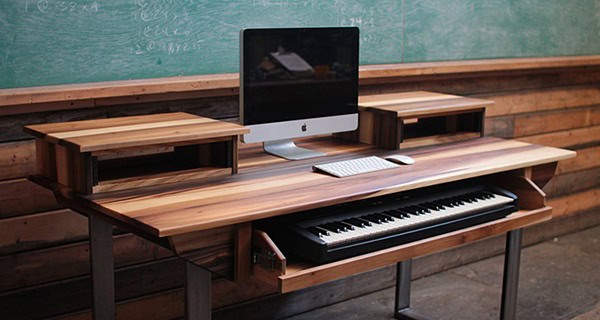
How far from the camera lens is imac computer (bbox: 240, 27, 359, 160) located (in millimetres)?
2684

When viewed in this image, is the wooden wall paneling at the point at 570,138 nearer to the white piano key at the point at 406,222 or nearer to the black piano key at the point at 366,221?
the white piano key at the point at 406,222

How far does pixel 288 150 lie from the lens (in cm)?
290

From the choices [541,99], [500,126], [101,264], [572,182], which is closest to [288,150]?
[101,264]

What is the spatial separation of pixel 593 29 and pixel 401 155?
6.82ft

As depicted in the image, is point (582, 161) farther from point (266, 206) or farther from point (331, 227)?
point (266, 206)

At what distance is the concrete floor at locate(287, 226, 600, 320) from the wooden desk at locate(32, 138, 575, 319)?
578mm

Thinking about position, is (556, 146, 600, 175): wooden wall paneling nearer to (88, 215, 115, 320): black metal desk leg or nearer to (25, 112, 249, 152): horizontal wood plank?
(25, 112, 249, 152): horizontal wood plank

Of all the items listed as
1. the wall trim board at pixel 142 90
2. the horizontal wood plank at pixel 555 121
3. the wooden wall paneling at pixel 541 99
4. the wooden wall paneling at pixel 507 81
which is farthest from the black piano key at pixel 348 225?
the horizontal wood plank at pixel 555 121

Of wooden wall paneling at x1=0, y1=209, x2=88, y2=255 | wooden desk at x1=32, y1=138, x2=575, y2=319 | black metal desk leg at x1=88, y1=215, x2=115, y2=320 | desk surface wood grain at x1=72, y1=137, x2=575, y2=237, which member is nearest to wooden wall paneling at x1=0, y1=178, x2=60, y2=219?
wooden wall paneling at x1=0, y1=209, x2=88, y2=255

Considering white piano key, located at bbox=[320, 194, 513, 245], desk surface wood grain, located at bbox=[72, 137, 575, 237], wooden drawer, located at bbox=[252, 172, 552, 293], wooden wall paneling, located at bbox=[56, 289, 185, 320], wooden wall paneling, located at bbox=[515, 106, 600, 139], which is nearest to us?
desk surface wood grain, located at bbox=[72, 137, 575, 237]

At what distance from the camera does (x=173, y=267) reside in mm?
3082

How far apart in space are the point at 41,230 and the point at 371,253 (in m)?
1.06

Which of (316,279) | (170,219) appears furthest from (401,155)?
(170,219)

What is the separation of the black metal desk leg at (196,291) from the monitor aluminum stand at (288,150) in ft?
2.21
